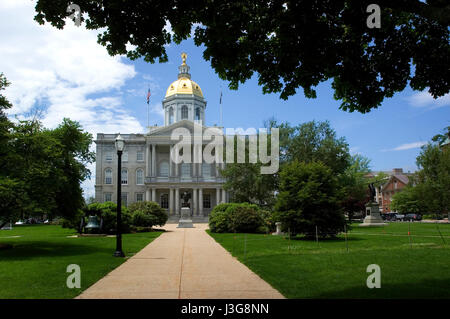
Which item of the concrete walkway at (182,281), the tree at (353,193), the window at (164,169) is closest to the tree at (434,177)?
the tree at (353,193)

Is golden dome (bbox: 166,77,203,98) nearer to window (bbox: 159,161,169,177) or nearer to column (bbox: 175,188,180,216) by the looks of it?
window (bbox: 159,161,169,177)

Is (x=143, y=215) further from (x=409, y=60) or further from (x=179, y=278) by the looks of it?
(x=409, y=60)

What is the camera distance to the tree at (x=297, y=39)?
724 centimetres

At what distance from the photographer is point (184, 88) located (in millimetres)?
80438

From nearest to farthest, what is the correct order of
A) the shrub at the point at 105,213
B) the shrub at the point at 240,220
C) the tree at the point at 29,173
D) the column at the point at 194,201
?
1. the tree at the point at 29,173
2. the shrub at the point at 105,213
3. the shrub at the point at 240,220
4. the column at the point at 194,201

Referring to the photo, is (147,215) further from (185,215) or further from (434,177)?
(434,177)

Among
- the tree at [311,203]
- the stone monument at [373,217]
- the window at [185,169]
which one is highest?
the window at [185,169]

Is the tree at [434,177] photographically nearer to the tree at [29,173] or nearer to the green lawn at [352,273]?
the green lawn at [352,273]

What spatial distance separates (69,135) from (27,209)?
537 centimetres

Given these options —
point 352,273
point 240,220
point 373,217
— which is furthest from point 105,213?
point 373,217

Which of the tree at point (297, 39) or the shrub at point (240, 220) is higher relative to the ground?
the tree at point (297, 39)

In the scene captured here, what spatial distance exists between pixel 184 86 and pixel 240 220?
5657 cm

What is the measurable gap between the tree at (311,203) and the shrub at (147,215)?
15.4 meters
